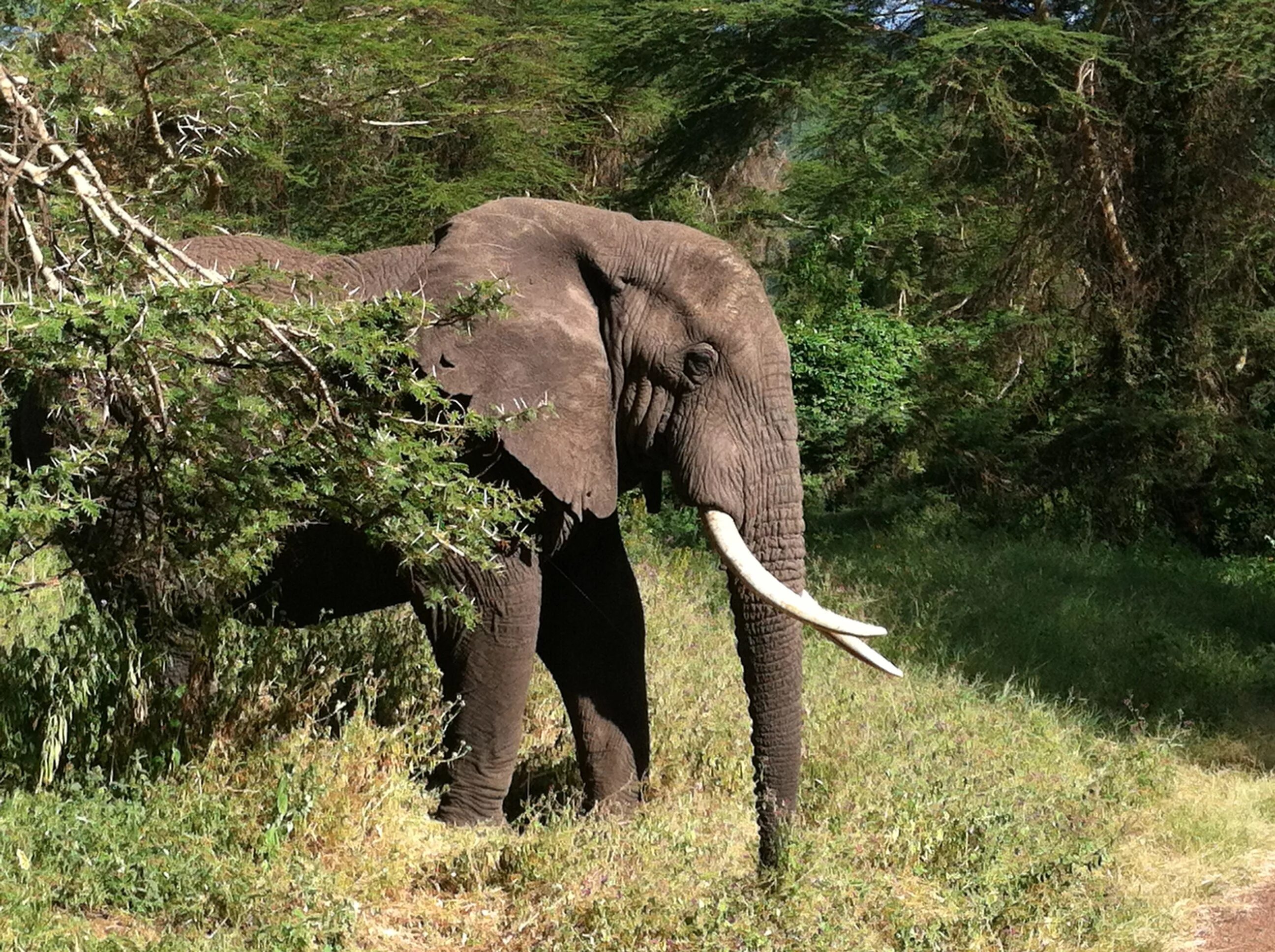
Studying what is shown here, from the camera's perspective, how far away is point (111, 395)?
4797 mm

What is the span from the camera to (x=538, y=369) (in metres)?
5.86

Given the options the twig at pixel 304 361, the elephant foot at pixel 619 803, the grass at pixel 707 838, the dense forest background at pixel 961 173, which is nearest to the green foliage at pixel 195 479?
the twig at pixel 304 361

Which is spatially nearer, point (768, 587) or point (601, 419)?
point (768, 587)

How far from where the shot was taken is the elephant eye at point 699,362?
19.4 ft

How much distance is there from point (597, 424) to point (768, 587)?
87 centimetres

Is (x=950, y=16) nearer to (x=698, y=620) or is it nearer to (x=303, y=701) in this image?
(x=698, y=620)

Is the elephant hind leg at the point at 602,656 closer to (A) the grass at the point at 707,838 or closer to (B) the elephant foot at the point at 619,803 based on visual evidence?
(B) the elephant foot at the point at 619,803

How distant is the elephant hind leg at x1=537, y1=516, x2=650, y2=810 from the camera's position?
652cm

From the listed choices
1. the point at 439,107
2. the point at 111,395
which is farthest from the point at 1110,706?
the point at 439,107

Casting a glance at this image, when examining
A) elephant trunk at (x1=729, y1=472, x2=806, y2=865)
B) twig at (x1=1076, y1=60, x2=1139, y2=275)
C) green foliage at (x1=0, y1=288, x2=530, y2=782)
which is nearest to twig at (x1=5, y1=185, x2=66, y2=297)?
green foliage at (x1=0, y1=288, x2=530, y2=782)

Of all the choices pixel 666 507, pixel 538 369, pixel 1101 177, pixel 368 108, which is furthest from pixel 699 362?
pixel 1101 177

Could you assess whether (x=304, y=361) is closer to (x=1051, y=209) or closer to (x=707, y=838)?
(x=707, y=838)

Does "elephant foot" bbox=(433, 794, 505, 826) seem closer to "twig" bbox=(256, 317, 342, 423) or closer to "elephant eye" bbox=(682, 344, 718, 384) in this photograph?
"elephant eye" bbox=(682, 344, 718, 384)

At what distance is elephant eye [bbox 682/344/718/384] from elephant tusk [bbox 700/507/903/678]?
491mm
